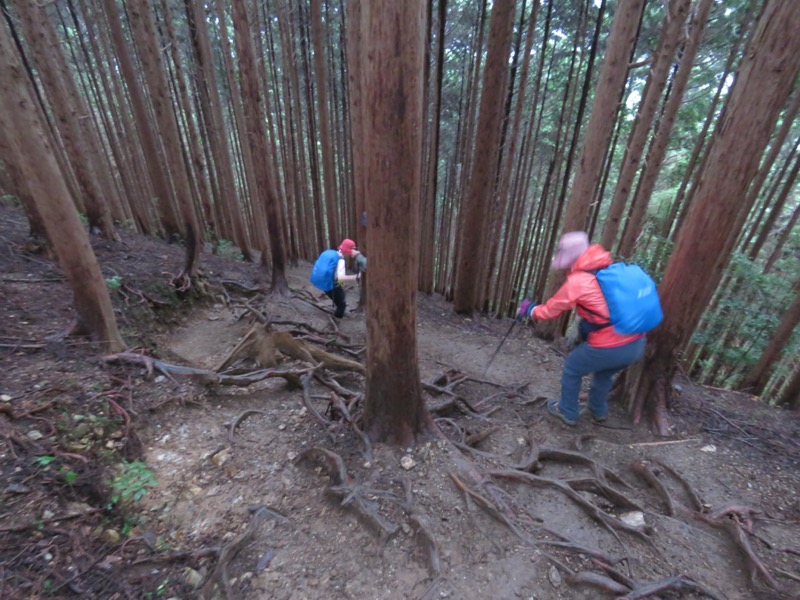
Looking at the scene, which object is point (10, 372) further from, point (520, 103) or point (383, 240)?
point (520, 103)

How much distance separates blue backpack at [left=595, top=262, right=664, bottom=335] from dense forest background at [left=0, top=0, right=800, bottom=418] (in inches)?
29.3

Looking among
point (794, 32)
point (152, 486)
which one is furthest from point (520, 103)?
point (152, 486)

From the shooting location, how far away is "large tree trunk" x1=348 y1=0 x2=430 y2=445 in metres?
2.17

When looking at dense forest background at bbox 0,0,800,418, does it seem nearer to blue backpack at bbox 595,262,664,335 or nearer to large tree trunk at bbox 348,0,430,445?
large tree trunk at bbox 348,0,430,445

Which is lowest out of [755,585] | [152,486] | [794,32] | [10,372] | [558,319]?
[558,319]

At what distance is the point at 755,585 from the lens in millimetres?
2377

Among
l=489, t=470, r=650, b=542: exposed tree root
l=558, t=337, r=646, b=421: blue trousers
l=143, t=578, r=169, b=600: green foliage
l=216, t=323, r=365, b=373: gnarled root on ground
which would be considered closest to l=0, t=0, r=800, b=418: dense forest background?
l=558, t=337, r=646, b=421: blue trousers

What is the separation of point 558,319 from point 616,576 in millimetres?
5825

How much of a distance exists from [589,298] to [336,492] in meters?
2.66

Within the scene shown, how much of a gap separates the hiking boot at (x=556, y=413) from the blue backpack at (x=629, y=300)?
4.25ft

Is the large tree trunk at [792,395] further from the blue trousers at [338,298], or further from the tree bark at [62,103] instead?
the tree bark at [62,103]

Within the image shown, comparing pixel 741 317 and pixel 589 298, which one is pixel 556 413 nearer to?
pixel 589 298

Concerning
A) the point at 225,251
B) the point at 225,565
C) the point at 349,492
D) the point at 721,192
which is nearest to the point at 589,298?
the point at 721,192

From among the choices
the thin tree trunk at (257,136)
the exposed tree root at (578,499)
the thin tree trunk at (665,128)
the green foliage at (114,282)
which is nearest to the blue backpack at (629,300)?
the exposed tree root at (578,499)
